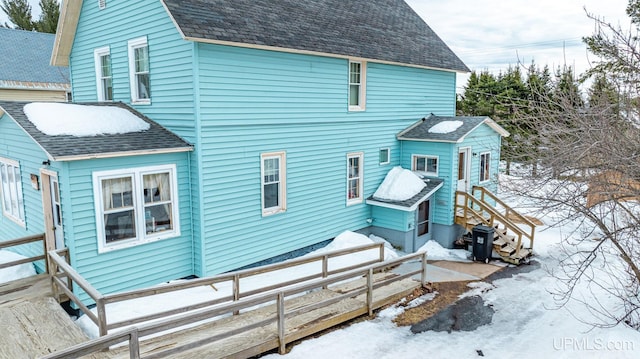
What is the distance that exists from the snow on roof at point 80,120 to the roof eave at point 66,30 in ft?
13.6

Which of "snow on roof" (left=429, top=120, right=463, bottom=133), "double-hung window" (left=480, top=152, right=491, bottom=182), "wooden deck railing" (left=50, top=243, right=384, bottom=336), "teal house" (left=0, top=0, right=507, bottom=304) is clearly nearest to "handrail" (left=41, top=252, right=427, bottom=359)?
"wooden deck railing" (left=50, top=243, right=384, bottom=336)

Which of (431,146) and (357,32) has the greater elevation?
(357,32)

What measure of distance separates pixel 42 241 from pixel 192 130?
397cm

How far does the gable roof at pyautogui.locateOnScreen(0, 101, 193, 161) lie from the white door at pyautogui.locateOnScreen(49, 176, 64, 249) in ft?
3.35

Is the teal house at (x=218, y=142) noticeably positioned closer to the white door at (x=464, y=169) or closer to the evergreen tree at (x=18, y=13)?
the white door at (x=464, y=169)

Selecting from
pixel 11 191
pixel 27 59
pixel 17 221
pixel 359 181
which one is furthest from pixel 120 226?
pixel 27 59

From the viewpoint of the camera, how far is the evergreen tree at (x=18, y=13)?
36.5 metres

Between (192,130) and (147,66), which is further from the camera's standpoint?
(147,66)

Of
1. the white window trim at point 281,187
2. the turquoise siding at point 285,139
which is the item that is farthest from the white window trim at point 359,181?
the white window trim at point 281,187

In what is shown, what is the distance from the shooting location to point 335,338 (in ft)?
24.7

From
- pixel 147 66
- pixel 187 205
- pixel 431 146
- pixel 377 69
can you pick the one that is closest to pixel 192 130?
pixel 187 205

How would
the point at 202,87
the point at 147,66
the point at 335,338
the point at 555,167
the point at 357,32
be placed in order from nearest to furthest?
the point at 555,167, the point at 335,338, the point at 202,87, the point at 147,66, the point at 357,32

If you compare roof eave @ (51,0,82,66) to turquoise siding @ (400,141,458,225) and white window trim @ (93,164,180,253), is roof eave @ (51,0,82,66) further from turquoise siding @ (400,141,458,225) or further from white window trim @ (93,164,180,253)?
turquoise siding @ (400,141,458,225)

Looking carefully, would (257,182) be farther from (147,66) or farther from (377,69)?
(377,69)
